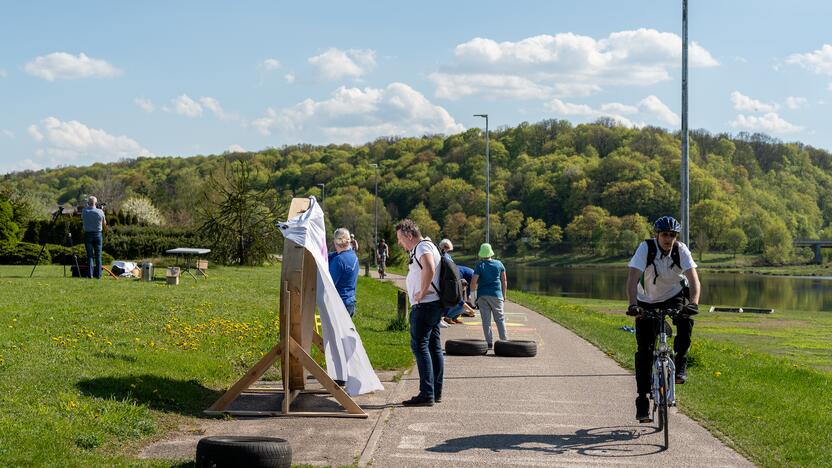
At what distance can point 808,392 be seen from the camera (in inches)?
512

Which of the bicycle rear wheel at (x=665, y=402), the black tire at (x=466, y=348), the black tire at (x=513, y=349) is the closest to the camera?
the bicycle rear wheel at (x=665, y=402)

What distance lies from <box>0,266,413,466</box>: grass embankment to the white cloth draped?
4.50 feet

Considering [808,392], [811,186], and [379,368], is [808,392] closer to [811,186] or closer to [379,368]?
[379,368]

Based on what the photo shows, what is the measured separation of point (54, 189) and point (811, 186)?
141642 millimetres

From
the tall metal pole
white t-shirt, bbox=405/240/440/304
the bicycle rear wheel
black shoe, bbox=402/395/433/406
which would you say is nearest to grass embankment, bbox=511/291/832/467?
the bicycle rear wheel

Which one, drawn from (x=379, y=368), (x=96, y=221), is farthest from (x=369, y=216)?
(x=379, y=368)

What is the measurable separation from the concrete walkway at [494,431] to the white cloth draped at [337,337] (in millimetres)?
277

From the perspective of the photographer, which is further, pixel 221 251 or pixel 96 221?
pixel 221 251

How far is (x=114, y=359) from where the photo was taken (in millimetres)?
10648

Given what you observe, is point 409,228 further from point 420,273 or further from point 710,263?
point 710,263

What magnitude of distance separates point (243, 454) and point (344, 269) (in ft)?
19.1

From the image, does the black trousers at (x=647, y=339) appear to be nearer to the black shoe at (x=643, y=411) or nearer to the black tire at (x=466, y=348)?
the black shoe at (x=643, y=411)

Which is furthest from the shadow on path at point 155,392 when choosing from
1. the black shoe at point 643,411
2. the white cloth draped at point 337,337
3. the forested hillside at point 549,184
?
the forested hillside at point 549,184

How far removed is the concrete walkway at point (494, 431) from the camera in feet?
24.7
